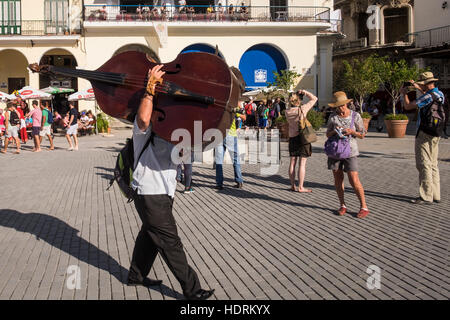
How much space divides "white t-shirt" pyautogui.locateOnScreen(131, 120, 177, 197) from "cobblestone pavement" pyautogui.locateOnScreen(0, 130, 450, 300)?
947 mm

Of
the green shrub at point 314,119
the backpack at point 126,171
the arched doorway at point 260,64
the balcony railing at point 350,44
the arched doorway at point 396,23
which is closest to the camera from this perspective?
the backpack at point 126,171

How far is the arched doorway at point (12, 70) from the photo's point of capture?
31.5 metres

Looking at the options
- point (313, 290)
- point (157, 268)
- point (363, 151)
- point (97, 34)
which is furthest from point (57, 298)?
point (97, 34)

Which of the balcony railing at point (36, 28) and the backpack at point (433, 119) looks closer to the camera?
the backpack at point (433, 119)

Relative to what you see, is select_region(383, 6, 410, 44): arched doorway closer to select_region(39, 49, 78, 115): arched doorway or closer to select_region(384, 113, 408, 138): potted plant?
select_region(384, 113, 408, 138): potted plant

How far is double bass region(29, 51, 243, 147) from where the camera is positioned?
3467 millimetres

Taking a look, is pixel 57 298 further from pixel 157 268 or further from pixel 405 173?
pixel 405 173

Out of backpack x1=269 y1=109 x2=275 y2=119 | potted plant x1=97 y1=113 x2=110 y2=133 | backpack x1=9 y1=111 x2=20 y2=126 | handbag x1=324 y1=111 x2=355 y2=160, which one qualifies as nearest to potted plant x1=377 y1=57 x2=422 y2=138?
backpack x1=269 y1=109 x2=275 y2=119

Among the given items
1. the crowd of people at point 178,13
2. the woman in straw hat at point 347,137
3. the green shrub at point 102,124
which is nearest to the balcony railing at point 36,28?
the crowd of people at point 178,13

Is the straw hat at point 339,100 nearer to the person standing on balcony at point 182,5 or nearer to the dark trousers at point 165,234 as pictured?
the dark trousers at point 165,234

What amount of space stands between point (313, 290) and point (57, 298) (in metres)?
2.13

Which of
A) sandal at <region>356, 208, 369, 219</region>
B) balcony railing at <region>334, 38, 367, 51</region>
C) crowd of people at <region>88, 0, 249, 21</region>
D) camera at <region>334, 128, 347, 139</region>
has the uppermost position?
balcony railing at <region>334, 38, 367, 51</region>

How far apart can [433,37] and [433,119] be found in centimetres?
2796

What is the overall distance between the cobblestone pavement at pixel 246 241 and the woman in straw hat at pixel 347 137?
12.2 inches
